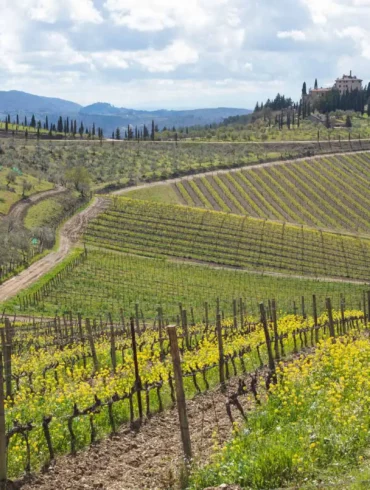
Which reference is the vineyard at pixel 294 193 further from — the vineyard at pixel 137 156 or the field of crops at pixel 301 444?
the field of crops at pixel 301 444

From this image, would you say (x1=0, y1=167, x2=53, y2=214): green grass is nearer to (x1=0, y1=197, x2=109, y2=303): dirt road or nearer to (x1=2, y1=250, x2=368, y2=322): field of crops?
(x1=0, y1=197, x2=109, y2=303): dirt road

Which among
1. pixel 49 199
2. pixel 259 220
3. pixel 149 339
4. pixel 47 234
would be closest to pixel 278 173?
pixel 259 220

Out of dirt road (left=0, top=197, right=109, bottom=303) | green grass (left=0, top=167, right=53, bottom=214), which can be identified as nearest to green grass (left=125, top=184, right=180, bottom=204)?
dirt road (left=0, top=197, right=109, bottom=303)

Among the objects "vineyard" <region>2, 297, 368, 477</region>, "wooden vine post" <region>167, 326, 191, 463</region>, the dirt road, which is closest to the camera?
"wooden vine post" <region>167, 326, 191, 463</region>

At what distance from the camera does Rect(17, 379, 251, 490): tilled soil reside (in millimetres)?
10602

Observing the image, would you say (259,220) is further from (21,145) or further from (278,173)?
(21,145)

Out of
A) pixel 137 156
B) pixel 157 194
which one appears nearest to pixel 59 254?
pixel 157 194

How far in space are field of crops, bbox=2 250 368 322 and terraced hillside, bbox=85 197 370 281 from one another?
5023mm

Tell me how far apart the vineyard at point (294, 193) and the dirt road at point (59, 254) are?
1632 centimetres

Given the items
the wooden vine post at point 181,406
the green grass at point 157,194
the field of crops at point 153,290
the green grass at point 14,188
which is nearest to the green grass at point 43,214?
the green grass at point 14,188

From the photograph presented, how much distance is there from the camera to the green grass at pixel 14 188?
80188 mm

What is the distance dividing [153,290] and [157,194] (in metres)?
45.6

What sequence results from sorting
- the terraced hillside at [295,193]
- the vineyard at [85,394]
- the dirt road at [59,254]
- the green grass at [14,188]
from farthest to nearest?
the terraced hillside at [295,193] < the green grass at [14,188] < the dirt road at [59,254] < the vineyard at [85,394]

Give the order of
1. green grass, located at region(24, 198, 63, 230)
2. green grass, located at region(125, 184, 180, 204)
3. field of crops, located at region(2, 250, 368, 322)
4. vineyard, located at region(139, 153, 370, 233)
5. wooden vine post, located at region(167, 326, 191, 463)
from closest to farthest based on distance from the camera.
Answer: wooden vine post, located at region(167, 326, 191, 463) → field of crops, located at region(2, 250, 368, 322) → green grass, located at region(24, 198, 63, 230) → green grass, located at region(125, 184, 180, 204) → vineyard, located at region(139, 153, 370, 233)
